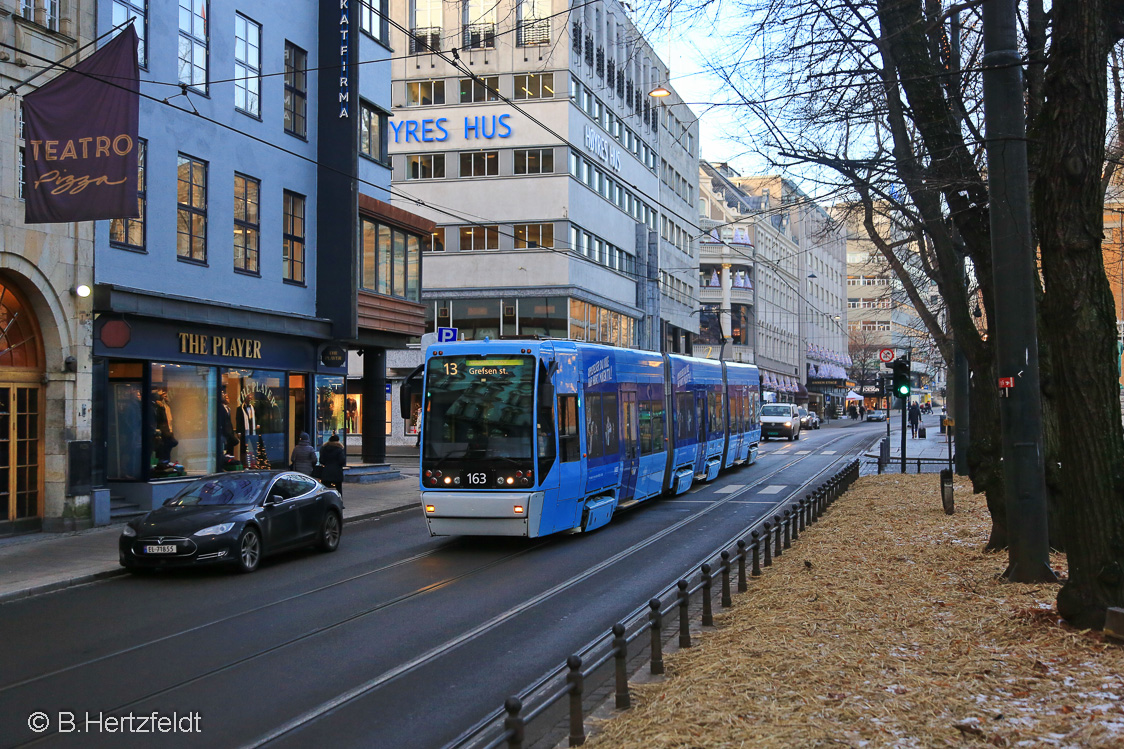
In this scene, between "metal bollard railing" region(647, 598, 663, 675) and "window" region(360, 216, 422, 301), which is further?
"window" region(360, 216, 422, 301)

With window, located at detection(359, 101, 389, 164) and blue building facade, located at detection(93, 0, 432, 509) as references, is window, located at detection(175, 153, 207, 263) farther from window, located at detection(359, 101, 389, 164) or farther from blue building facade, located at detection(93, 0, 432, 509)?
window, located at detection(359, 101, 389, 164)

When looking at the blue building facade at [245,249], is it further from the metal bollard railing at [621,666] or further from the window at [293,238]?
the metal bollard railing at [621,666]

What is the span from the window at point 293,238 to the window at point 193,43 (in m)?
4.17

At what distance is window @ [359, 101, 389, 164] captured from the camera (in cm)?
2920

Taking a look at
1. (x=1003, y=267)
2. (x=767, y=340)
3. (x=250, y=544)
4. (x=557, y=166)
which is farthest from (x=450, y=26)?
(x=767, y=340)

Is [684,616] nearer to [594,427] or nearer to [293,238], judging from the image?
[594,427]

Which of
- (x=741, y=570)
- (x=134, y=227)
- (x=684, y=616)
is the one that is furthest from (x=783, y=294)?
(x=684, y=616)

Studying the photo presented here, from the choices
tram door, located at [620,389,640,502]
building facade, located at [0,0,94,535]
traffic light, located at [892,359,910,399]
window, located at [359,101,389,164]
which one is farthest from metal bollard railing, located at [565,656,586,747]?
window, located at [359,101,389,164]

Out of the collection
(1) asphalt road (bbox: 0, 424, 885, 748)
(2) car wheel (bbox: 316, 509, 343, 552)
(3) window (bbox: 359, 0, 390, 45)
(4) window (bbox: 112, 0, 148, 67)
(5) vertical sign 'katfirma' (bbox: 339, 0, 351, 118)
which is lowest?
(1) asphalt road (bbox: 0, 424, 885, 748)

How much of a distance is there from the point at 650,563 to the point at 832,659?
7.29m

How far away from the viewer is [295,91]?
2620cm

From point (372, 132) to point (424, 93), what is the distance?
20.2 m

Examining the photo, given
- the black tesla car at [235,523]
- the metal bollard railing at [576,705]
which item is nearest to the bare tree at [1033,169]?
the metal bollard railing at [576,705]

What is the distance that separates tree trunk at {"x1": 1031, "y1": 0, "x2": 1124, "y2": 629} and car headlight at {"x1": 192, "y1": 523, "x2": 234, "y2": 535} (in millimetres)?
10428
